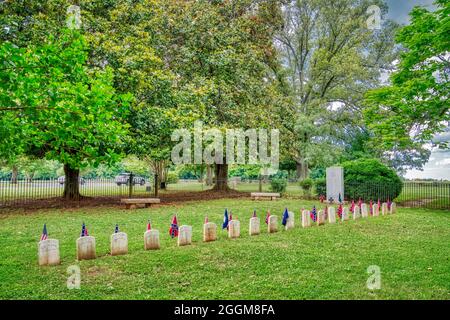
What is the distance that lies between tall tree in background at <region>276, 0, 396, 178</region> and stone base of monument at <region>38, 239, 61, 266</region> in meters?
25.5

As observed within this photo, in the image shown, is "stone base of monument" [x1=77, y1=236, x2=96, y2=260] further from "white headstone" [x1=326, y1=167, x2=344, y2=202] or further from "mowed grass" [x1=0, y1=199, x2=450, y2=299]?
"white headstone" [x1=326, y1=167, x2=344, y2=202]

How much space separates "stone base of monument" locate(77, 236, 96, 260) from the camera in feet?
23.7

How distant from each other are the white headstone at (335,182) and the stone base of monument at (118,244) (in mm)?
15210

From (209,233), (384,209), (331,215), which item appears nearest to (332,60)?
(384,209)

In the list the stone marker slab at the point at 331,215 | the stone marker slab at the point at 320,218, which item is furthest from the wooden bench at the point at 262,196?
the stone marker slab at the point at 320,218

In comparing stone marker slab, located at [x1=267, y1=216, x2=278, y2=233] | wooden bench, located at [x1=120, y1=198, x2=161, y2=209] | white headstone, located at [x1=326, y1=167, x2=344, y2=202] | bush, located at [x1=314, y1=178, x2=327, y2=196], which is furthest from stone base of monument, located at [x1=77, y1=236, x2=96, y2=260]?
bush, located at [x1=314, y1=178, x2=327, y2=196]

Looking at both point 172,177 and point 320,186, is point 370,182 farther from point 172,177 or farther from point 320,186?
point 172,177

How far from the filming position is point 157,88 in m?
19.2

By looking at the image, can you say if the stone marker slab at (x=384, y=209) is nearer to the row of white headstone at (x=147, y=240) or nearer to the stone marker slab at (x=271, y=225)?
the row of white headstone at (x=147, y=240)

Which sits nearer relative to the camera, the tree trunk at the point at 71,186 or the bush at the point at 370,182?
the tree trunk at the point at 71,186

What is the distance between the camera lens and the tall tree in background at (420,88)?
51.4 ft

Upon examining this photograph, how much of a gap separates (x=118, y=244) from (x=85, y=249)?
707 mm

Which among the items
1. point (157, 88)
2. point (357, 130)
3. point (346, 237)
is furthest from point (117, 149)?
point (357, 130)
